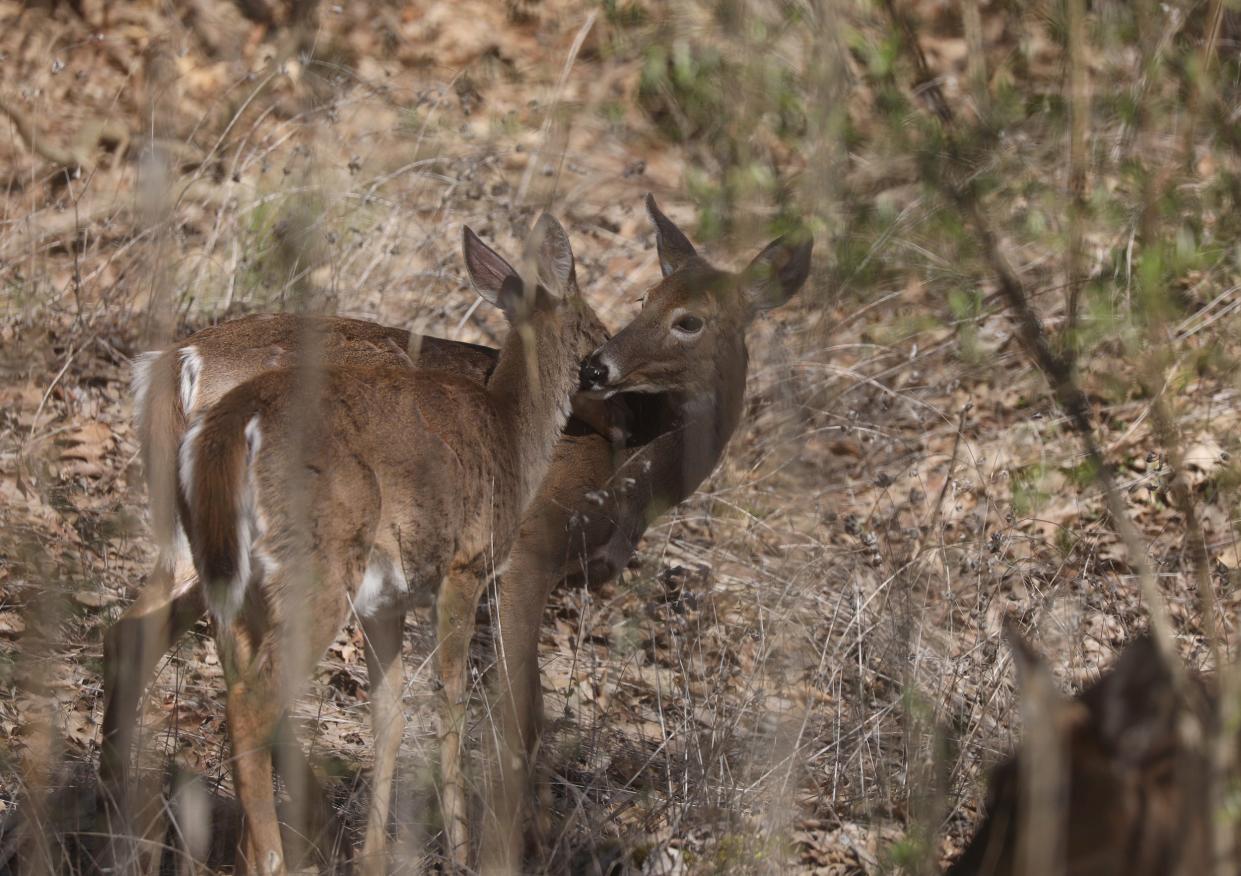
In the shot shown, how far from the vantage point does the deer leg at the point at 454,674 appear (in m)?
4.09

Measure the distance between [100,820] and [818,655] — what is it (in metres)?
2.38

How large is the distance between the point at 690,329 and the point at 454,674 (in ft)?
6.21

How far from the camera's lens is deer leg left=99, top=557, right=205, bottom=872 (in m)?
4.07

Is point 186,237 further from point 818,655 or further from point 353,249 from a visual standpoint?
point 818,655

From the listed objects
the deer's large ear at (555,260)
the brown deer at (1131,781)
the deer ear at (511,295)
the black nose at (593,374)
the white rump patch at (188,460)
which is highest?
the deer's large ear at (555,260)

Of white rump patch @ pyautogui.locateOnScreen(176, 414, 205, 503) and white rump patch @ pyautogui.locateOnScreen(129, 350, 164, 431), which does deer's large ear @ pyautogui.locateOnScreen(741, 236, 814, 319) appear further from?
white rump patch @ pyautogui.locateOnScreen(176, 414, 205, 503)

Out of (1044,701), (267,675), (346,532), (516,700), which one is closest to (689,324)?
(516,700)

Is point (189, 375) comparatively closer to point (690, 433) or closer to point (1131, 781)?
point (690, 433)

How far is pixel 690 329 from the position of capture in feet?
19.2

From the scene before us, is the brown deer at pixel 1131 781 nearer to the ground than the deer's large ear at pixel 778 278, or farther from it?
nearer to the ground

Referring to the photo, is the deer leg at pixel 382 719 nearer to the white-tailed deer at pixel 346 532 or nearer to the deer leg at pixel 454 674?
the white-tailed deer at pixel 346 532

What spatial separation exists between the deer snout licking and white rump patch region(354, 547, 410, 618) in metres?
1.41

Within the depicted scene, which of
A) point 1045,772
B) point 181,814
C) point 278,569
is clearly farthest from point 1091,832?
Result: point 181,814

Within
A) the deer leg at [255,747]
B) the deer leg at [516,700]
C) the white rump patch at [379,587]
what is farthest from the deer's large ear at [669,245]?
the deer leg at [255,747]
